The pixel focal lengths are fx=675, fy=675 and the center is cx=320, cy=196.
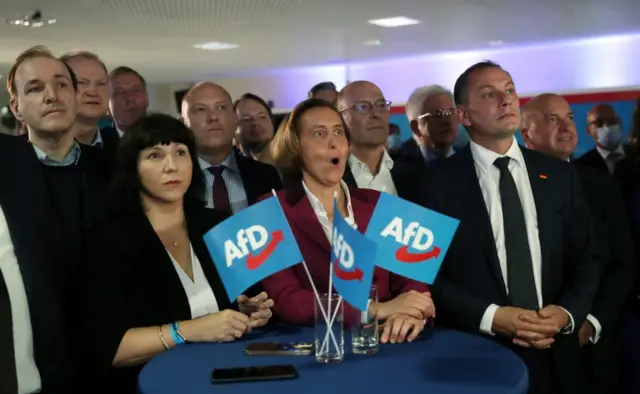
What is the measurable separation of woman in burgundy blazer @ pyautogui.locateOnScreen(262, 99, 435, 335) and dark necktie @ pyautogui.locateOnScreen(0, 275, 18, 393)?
806mm

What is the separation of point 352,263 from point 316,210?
0.62 metres

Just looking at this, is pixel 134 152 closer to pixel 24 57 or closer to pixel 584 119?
pixel 24 57

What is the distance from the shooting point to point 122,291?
2.07m

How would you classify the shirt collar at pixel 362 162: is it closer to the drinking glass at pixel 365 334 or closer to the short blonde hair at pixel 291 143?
the short blonde hair at pixel 291 143

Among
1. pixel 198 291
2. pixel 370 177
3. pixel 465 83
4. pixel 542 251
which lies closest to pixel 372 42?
pixel 370 177

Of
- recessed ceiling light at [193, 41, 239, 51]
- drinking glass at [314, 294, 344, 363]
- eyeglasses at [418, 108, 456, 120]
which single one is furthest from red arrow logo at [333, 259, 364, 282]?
recessed ceiling light at [193, 41, 239, 51]

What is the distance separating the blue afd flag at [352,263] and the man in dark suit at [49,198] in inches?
35.6

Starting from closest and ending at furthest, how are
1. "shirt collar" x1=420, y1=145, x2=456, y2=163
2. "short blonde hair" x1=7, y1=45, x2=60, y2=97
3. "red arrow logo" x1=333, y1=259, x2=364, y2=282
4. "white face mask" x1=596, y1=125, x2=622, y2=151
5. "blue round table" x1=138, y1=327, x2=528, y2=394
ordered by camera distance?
"blue round table" x1=138, y1=327, x2=528, y2=394
"red arrow logo" x1=333, y1=259, x2=364, y2=282
"short blonde hair" x1=7, y1=45, x2=60, y2=97
"shirt collar" x1=420, y1=145, x2=456, y2=163
"white face mask" x1=596, y1=125, x2=622, y2=151

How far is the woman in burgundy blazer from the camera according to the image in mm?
2125

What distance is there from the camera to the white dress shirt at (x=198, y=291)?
2.18 meters

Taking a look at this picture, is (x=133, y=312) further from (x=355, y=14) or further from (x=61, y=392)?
(x=355, y=14)

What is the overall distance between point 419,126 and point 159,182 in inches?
85.6

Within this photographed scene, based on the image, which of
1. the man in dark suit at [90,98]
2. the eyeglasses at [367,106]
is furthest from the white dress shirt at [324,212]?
the man in dark suit at [90,98]

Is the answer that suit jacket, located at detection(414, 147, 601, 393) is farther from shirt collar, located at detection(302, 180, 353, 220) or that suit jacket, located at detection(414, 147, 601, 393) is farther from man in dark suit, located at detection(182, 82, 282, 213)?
man in dark suit, located at detection(182, 82, 282, 213)
